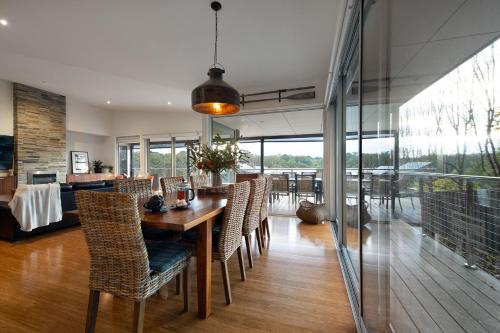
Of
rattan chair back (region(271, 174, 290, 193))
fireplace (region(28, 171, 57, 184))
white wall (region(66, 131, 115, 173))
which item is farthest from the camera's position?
white wall (region(66, 131, 115, 173))

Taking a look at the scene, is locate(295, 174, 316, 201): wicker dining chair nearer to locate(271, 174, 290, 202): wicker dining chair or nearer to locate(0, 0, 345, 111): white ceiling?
locate(271, 174, 290, 202): wicker dining chair

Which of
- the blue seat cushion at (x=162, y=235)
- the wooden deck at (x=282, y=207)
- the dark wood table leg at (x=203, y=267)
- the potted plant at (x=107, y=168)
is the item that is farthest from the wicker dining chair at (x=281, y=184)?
the potted plant at (x=107, y=168)

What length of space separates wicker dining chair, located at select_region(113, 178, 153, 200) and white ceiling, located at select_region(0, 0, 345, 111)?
1.90 meters

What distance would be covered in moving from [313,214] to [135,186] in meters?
3.12

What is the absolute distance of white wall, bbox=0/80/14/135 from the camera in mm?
5398

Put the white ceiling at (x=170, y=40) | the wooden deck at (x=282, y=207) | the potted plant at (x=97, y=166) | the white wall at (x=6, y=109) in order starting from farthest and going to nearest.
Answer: the potted plant at (x=97, y=166), the white wall at (x=6, y=109), the wooden deck at (x=282, y=207), the white ceiling at (x=170, y=40)

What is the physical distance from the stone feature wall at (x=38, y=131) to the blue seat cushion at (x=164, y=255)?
622 cm

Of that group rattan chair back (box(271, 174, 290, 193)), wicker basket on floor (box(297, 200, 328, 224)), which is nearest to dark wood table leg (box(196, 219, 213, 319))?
wicker basket on floor (box(297, 200, 328, 224))

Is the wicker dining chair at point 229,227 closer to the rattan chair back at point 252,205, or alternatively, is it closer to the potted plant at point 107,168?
the rattan chair back at point 252,205

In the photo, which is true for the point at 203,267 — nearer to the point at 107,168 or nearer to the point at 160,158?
the point at 160,158

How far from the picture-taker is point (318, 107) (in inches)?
179

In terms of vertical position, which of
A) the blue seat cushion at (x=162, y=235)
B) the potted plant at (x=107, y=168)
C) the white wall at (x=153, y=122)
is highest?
the white wall at (x=153, y=122)

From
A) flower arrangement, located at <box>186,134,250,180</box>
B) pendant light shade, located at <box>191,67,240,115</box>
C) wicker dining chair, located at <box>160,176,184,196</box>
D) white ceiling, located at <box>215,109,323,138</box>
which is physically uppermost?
white ceiling, located at <box>215,109,323,138</box>

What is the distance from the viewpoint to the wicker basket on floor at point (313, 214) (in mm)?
4281
